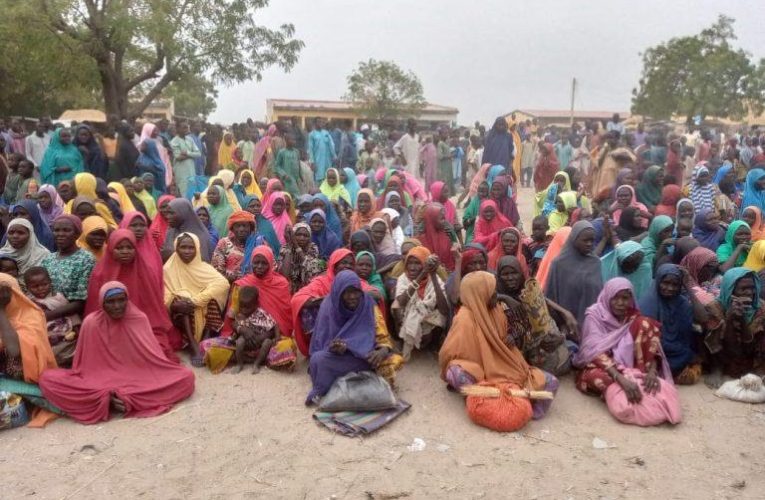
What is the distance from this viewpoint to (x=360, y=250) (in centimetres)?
588

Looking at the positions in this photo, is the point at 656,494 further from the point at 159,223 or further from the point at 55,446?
the point at 159,223

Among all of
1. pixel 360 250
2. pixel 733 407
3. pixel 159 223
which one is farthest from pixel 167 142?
pixel 733 407

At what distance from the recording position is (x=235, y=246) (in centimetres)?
630

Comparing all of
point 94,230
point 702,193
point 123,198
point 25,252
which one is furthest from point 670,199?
point 25,252

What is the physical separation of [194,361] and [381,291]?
1609 millimetres

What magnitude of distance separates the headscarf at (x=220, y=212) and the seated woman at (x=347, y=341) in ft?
10.1

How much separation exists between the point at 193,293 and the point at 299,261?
1035 mm

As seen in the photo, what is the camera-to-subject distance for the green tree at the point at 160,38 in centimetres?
1436

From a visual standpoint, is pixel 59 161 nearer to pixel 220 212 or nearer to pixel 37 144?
pixel 220 212

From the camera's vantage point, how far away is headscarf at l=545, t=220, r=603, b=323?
532 centimetres

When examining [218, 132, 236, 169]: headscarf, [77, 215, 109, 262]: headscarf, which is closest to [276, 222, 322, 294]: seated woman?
[77, 215, 109, 262]: headscarf

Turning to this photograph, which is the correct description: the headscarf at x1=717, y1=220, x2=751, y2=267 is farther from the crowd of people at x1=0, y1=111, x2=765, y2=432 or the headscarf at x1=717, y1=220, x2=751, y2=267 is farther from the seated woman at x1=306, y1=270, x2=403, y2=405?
the seated woman at x1=306, y1=270, x2=403, y2=405

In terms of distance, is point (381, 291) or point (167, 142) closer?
point (381, 291)

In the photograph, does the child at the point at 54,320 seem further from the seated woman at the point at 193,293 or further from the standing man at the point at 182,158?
the standing man at the point at 182,158
